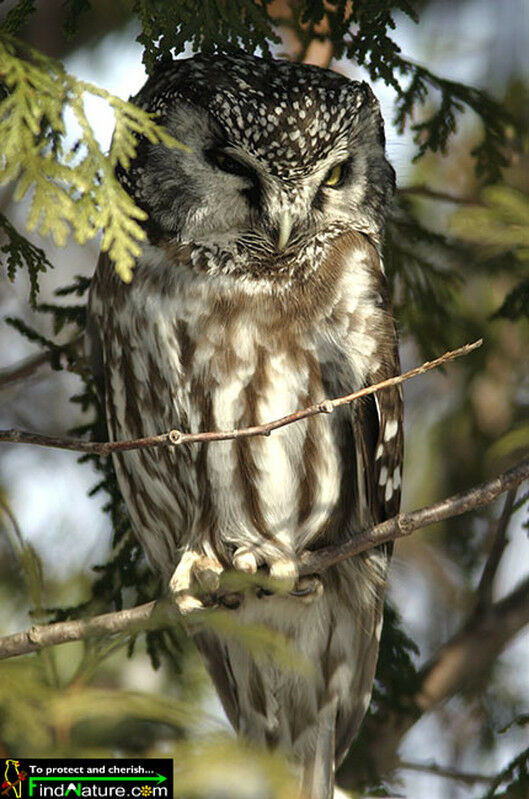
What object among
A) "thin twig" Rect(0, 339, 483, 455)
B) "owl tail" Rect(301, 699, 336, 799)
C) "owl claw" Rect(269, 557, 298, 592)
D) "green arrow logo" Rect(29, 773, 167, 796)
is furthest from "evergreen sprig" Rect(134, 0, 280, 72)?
"owl tail" Rect(301, 699, 336, 799)

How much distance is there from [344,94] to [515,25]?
1624mm

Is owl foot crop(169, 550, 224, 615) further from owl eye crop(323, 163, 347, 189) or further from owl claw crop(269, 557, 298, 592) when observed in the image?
owl eye crop(323, 163, 347, 189)

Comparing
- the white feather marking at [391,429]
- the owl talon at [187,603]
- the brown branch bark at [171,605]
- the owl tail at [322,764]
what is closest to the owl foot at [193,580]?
the owl talon at [187,603]

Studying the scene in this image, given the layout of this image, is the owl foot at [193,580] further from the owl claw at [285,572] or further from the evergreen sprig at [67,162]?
the evergreen sprig at [67,162]

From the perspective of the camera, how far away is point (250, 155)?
9.61 feet

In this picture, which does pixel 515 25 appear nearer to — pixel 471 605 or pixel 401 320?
pixel 401 320

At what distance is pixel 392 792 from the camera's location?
12.8ft

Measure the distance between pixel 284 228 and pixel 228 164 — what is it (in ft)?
0.84

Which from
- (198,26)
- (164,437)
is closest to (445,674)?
(164,437)

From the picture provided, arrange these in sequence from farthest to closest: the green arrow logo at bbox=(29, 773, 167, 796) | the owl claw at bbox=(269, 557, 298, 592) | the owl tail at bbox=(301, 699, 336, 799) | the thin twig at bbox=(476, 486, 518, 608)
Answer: the thin twig at bbox=(476, 486, 518, 608) → the owl tail at bbox=(301, 699, 336, 799) → the owl claw at bbox=(269, 557, 298, 592) → the green arrow logo at bbox=(29, 773, 167, 796)

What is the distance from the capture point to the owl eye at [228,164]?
2986 mm

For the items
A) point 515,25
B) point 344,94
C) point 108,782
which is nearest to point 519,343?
point 515,25

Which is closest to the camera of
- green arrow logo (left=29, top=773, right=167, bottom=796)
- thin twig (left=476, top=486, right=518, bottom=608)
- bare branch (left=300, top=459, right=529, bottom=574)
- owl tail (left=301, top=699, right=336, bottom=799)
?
green arrow logo (left=29, top=773, right=167, bottom=796)

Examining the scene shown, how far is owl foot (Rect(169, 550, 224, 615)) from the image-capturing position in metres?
2.98
